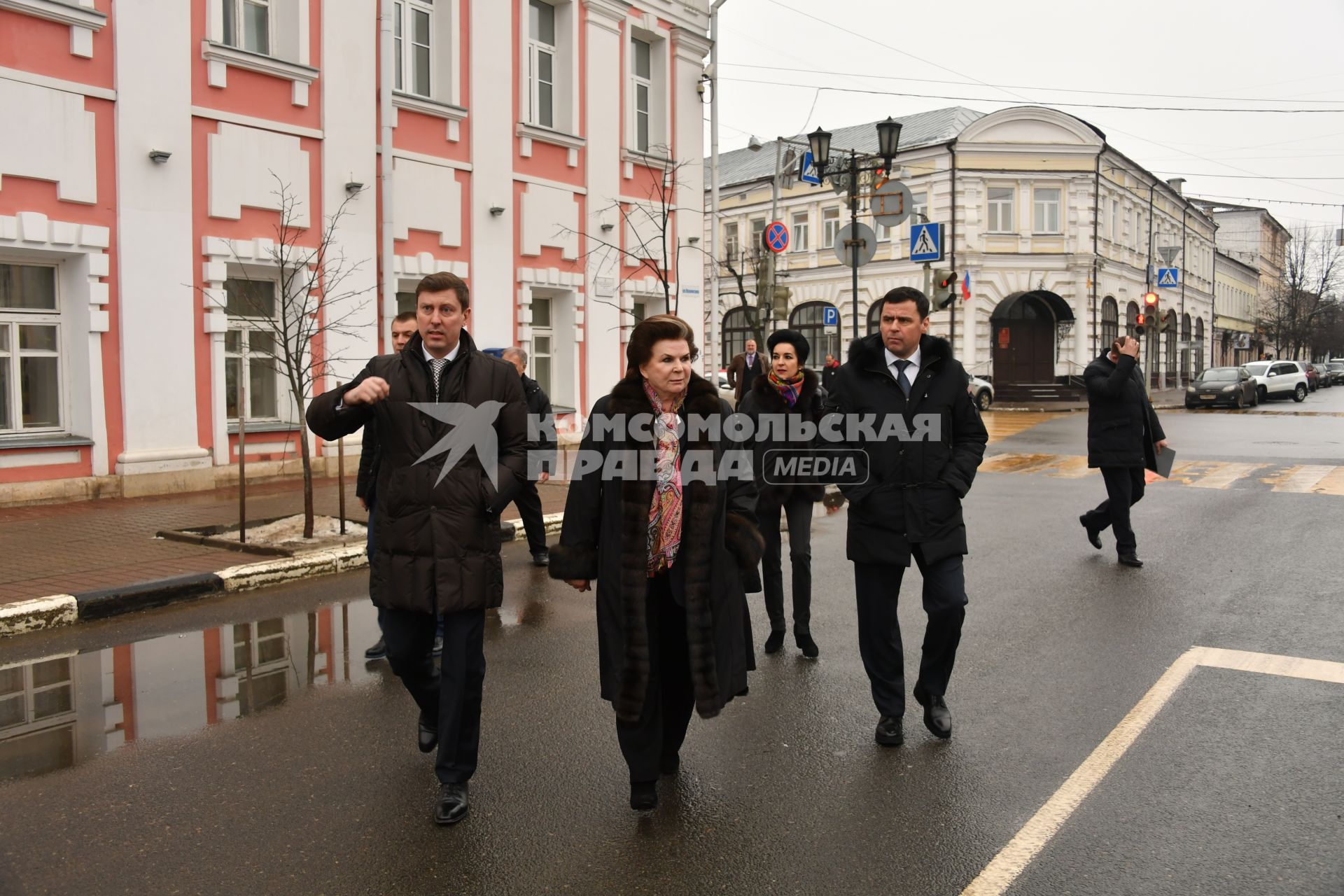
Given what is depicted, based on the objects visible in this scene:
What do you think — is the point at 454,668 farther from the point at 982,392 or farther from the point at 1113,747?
the point at 982,392

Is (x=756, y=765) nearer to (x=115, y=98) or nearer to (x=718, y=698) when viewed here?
(x=718, y=698)

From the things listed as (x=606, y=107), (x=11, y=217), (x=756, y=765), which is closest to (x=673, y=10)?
(x=606, y=107)

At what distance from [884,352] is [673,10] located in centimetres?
1703

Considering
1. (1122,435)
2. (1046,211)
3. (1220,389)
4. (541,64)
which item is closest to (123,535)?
(1122,435)

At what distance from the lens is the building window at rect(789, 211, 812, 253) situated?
1871 inches

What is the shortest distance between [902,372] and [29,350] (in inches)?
417

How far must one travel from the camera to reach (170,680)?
5645 mm

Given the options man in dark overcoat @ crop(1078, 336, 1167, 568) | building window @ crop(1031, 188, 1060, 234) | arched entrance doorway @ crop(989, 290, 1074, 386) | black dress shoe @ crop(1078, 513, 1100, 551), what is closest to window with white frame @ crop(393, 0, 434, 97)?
man in dark overcoat @ crop(1078, 336, 1167, 568)

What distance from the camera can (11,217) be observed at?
35.4 feet

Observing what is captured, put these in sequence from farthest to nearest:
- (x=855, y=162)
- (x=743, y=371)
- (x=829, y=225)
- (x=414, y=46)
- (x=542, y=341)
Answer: (x=829, y=225) → (x=542, y=341) → (x=855, y=162) → (x=414, y=46) → (x=743, y=371)

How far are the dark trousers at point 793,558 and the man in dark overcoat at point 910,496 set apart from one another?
54.1 inches

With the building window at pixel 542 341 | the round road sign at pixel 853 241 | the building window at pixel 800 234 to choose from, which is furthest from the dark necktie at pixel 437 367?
the building window at pixel 800 234

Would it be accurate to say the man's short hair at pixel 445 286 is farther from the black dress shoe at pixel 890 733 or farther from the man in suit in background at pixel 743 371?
the man in suit in background at pixel 743 371

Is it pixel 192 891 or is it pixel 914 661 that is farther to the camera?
pixel 914 661
